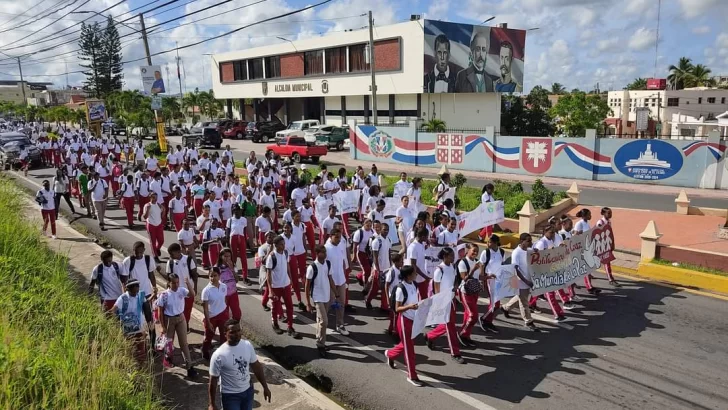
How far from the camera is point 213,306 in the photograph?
751 cm

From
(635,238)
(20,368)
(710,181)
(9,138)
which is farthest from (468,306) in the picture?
(9,138)

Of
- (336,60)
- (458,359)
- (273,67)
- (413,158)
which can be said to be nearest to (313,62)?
(336,60)

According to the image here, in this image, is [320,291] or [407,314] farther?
[320,291]

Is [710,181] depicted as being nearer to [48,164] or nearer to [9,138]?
[48,164]

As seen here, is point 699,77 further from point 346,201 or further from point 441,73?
point 346,201

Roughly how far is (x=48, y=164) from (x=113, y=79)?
64.5 metres

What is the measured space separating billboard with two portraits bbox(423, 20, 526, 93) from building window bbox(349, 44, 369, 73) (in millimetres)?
6135

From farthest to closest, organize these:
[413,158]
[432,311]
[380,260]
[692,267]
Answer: [413,158] → [692,267] → [380,260] → [432,311]

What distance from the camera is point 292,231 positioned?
984cm

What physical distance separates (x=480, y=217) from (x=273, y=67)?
44061 millimetres

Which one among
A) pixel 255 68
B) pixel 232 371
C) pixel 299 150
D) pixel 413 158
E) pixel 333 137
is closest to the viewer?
pixel 232 371

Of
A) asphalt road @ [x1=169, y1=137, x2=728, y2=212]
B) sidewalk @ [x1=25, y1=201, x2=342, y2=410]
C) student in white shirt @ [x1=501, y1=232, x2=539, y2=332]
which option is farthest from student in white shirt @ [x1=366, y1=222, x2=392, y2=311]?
asphalt road @ [x1=169, y1=137, x2=728, y2=212]

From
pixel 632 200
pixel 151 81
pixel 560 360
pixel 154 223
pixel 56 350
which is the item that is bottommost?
pixel 560 360

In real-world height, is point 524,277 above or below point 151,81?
below
